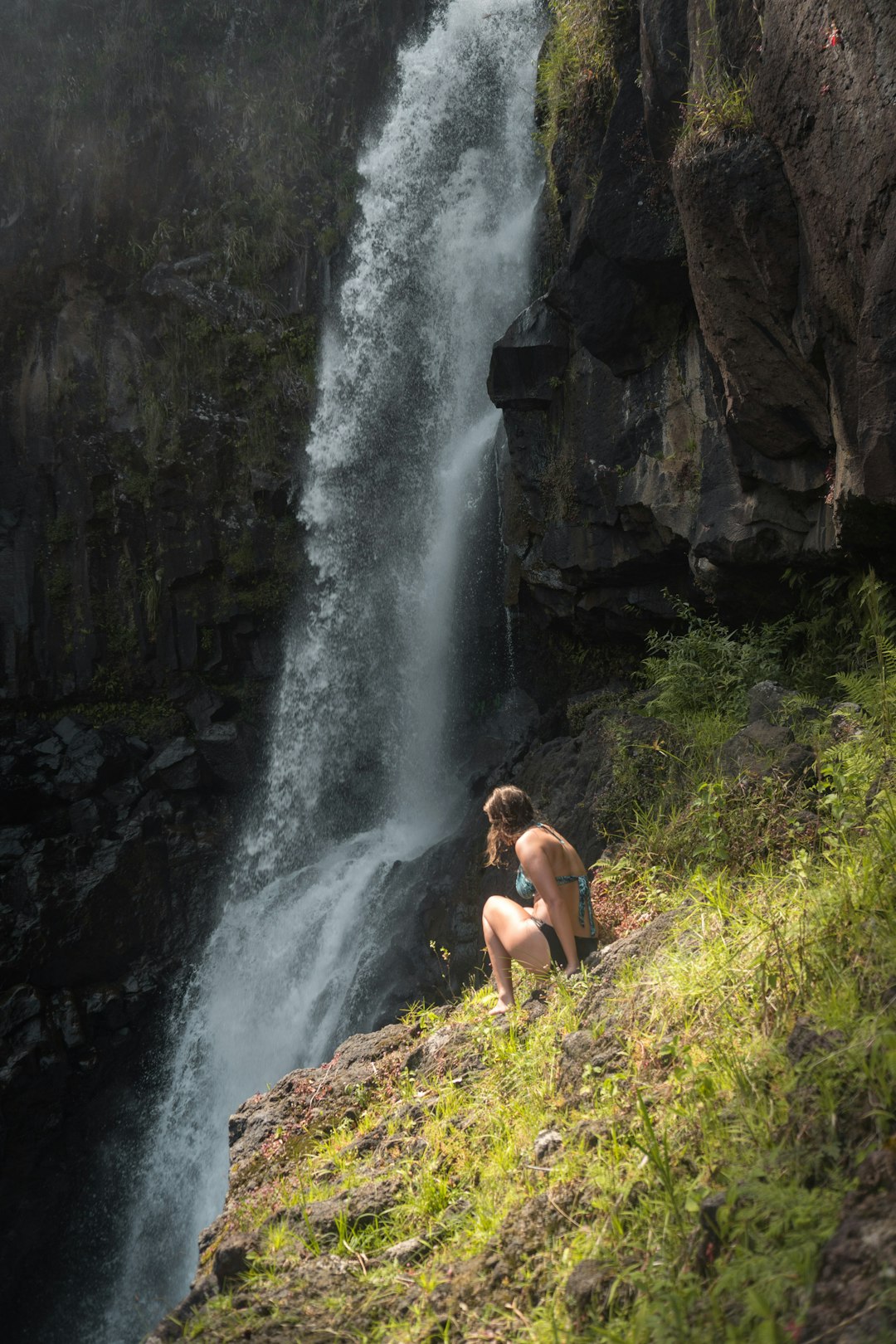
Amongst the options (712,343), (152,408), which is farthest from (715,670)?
(152,408)

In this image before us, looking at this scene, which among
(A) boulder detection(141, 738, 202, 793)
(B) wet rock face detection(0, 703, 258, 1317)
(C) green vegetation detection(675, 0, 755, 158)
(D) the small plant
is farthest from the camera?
(A) boulder detection(141, 738, 202, 793)

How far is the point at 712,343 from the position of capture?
6.25 m

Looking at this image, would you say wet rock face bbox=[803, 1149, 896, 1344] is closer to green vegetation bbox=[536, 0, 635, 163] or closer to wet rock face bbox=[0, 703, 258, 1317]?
green vegetation bbox=[536, 0, 635, 163]

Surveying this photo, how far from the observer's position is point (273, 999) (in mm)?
9211

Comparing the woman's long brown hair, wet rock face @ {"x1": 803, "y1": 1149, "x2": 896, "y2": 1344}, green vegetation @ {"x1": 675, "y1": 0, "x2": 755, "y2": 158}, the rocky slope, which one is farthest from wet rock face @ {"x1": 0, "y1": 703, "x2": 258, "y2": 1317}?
wet rock face @ {"x1": 803, "y1": 1149, "x2": 896, "y2": 1344}

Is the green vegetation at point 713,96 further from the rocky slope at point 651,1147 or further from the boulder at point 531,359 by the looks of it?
the rocky slope at point 651,1147

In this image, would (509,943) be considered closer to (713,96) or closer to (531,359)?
(713,96)

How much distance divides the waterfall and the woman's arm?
4.80 meters

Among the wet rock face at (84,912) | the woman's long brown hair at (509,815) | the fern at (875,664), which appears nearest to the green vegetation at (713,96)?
the fern at (875,664)

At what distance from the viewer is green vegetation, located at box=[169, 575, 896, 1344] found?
211cm

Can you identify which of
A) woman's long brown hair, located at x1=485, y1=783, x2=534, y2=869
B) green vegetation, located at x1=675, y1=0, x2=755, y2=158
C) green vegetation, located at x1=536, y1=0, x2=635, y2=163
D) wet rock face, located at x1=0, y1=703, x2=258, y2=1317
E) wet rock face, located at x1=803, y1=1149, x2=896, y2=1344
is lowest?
wet rock face, located at x1=0, y1=703, x2=258, y2=1317

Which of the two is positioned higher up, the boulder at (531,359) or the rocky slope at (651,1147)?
the boulder at (531,359)

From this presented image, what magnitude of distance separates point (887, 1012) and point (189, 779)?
11.2 metres

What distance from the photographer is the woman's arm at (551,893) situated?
429 centimetres
